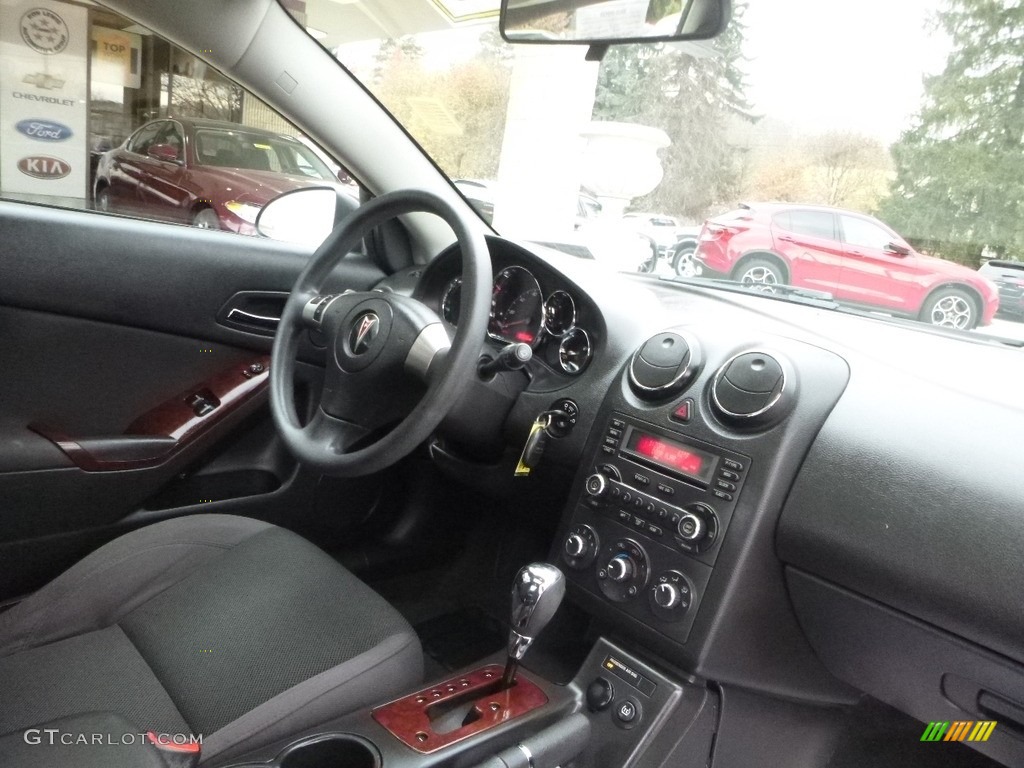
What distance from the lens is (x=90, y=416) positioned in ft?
7.29

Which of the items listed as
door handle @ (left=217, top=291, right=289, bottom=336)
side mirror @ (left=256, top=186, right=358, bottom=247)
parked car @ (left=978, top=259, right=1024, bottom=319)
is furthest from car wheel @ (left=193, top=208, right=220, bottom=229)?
parked car @ (left=978, top=259, right=1024, bottom=319)

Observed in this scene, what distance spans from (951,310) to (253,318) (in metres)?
1.73

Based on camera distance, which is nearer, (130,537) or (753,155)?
(130,537)

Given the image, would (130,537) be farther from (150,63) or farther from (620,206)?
(620,206)

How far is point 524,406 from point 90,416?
1.12 metres

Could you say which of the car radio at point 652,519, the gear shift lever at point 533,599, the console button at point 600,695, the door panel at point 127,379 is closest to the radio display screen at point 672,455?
the car radio at point 652,519

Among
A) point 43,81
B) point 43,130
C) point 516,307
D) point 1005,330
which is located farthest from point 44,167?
point 1005,330

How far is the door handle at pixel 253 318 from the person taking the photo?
2383mm

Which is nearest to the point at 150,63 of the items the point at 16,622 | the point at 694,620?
the point at 16,622

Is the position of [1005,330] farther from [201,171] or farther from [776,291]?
[201,171]

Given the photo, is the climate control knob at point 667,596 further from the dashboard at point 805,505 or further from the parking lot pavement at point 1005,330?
the parking lot pavement at point 1005,330

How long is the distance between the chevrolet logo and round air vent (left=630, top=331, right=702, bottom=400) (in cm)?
160

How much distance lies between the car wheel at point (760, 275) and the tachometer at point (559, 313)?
469 mm

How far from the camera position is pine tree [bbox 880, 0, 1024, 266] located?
161cm
